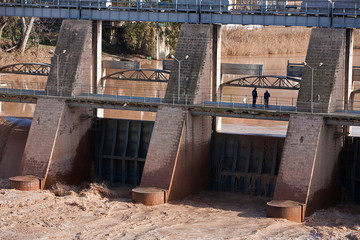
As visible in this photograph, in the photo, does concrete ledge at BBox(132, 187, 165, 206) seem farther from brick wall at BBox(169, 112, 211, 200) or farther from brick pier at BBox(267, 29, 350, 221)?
brick pier at BBox(267, 29, 350, 221)

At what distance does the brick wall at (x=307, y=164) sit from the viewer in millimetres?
38375

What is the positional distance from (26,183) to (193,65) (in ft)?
33.5

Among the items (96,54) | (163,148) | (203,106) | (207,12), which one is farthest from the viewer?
(96,54)

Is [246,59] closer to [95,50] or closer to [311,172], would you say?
[95,50]

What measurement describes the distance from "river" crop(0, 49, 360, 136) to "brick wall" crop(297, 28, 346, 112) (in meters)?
1.39

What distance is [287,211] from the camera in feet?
122

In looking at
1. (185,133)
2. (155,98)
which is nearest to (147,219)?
(185,133)

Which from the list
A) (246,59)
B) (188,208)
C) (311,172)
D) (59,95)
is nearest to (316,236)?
(311,172)

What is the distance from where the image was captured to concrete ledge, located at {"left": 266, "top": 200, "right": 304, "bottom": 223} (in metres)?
37.2

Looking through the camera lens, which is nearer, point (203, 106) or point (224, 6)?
point (203, 106)

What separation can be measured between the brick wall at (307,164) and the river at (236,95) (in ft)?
7.43

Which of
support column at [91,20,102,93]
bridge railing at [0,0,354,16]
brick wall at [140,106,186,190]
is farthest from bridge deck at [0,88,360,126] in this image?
bridge railing at [0,0,354,16]

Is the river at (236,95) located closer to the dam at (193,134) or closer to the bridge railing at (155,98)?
the bridge railing at (155,98)

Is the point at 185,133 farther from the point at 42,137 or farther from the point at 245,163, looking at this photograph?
the point at 42,137
